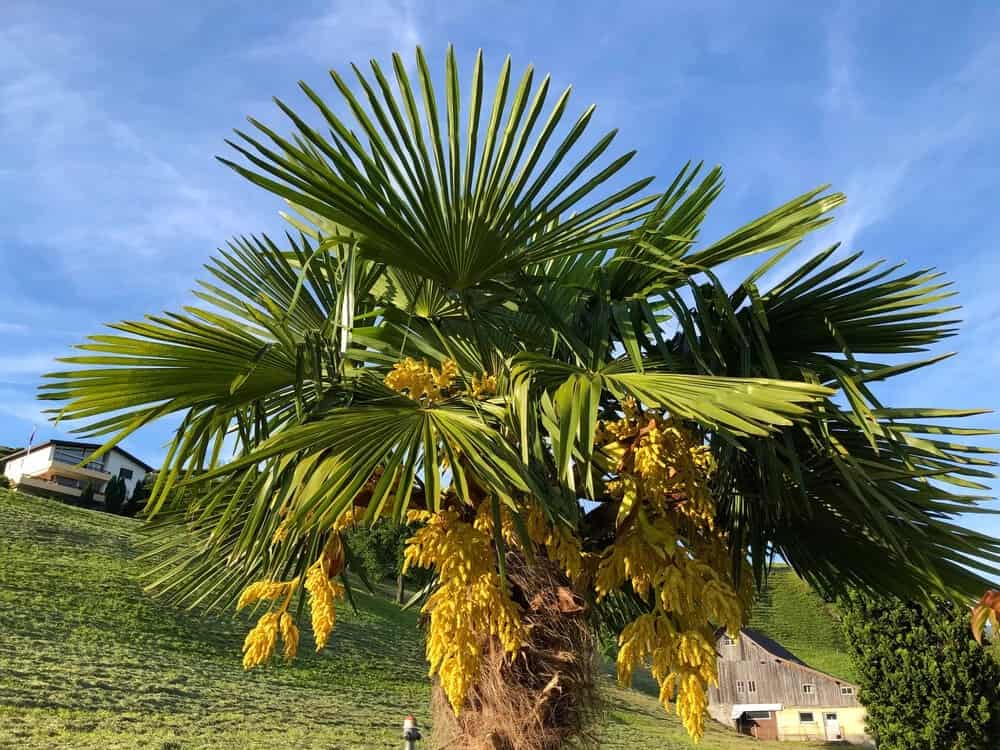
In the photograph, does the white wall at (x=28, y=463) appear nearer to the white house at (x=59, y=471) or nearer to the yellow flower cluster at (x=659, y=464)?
the white house at (x=59, y=471)

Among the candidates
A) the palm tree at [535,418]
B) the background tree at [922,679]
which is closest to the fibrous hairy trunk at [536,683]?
the palm tree at [535,418]

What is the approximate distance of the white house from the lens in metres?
A: 44.8

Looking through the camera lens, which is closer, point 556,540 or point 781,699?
point 556,540

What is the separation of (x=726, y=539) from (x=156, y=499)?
308 cm

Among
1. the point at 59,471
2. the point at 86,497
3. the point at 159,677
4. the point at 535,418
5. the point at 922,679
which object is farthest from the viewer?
the point at 59,471

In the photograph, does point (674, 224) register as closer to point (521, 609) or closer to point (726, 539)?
point (726, 539)

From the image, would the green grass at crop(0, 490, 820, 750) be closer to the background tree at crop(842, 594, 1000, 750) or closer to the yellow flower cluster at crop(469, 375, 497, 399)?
the yellow flower cluster at crop(469, 375, 497, 399)

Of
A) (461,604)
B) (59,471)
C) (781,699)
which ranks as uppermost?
(59,471)

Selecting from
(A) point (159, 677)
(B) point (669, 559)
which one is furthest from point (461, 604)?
(A) point (159, 677)

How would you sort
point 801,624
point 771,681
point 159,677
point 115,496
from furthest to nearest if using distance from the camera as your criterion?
point 801,624
point 115,496
point 771,681
point 159,677

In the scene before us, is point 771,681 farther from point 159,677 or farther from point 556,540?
point 556,540

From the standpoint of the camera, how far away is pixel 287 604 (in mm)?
3756

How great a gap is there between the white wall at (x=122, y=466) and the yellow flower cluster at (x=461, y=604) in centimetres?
5120

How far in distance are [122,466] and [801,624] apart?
162 feet
